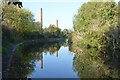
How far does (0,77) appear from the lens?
45.9 feet

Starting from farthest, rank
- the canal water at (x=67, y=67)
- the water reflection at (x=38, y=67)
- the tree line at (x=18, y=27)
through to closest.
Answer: the tree line at (x=18, y=27) < the water reflection at (x=38, y=67) < the canal water at (x=67, y=67)

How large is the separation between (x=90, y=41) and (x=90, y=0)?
13.0 meters

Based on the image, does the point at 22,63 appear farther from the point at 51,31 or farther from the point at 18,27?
the point at 51,31

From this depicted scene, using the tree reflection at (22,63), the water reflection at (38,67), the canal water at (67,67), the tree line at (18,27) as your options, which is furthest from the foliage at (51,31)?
the canal water at (67,67)

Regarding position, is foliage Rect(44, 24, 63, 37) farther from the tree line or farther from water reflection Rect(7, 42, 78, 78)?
water reflection Rect(7, 42, 78, 78)

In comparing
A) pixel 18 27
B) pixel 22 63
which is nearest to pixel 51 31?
pixel 18 27

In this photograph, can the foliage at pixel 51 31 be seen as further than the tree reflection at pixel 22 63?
Yes

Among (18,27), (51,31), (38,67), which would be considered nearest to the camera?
(38,67)

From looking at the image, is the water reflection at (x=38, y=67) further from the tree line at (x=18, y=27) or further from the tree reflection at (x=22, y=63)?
the tree line at (x=18, y=27)

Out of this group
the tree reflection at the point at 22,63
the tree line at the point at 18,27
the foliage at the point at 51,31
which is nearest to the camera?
the tree reflection at the point at 22,63

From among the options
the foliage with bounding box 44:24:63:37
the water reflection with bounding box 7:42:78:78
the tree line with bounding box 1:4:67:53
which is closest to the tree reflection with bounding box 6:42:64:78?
the water reflection with bounding box 7:42:78:78

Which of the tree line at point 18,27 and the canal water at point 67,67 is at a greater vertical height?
the tree line at point 18,27

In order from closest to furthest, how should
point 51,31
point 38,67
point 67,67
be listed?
point 38,67
point 67,67
point 51,31

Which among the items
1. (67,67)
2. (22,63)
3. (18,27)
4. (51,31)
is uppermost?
(51,31)
